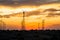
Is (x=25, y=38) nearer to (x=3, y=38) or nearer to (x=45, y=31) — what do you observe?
(x=3, y=38)

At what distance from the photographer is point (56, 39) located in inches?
1257

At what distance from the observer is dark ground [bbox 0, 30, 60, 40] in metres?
33.3

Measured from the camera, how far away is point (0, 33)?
35844 millimetres

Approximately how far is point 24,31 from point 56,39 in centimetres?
762

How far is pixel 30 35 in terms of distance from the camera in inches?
1412

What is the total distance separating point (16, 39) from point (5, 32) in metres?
5.81

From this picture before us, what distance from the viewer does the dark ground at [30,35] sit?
109 ft

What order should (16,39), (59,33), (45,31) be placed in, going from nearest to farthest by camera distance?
(16,39)
(59,33)
(45,31)

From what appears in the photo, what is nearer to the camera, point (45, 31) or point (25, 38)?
point (25, 38)

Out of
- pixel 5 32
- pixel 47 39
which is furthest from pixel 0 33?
pixel 47 39

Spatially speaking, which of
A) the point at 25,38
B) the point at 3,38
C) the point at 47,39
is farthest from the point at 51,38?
the point at 3,38

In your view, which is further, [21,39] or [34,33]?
[34,33]

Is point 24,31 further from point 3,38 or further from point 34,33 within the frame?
point 3,38

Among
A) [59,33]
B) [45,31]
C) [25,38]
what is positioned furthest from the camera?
[45,31]
